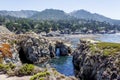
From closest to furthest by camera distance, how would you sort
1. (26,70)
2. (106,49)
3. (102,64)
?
1. (26,70)
2. (102,64)
3. (106,49)

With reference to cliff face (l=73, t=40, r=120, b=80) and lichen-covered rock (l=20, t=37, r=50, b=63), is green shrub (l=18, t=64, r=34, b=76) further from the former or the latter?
lichen-covered rock (l=20, t=37, r=50, b=63)

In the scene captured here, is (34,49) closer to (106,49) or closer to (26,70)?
(106,49)

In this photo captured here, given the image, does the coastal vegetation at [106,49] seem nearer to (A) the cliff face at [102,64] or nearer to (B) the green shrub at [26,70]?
(A) the cliff face at [102,64]

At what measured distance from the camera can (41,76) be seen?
26.9m

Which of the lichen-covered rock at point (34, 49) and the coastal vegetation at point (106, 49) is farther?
the lichen-covered rock at point (34, 49)

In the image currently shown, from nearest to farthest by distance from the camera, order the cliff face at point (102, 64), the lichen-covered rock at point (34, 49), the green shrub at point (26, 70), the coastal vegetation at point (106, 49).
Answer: the green shrub at point (26, 70), the cliff face at point (102, 64), the coastal vegetation at point (106, 49), the lichen-covered rock at point (34, 49)

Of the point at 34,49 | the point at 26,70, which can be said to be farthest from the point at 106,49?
the point at 26,70

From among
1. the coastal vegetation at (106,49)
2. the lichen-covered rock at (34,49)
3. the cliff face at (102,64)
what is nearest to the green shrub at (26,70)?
the cliff face at (102,64)

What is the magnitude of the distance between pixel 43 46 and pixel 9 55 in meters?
54.7

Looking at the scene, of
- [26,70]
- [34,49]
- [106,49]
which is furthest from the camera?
[34,49]

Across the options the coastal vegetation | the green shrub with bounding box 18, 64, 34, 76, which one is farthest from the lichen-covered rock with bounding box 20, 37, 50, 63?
the green shrub with bounding box 18, 64, 34, 76

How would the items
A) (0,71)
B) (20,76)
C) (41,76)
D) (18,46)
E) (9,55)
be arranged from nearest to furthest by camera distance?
(41,76) < (20,76) < (0,71) < (9,55) < (18,46)

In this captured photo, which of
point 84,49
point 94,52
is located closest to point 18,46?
point 84,49

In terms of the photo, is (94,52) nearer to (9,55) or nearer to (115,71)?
(115,71)
